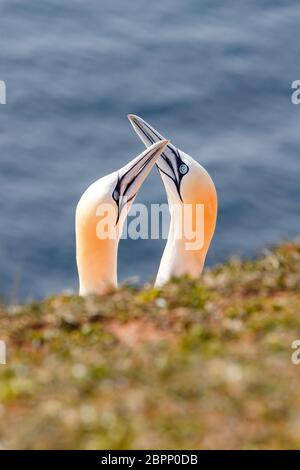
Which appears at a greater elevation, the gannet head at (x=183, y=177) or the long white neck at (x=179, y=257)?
the gannet head at (x=183, y=177)

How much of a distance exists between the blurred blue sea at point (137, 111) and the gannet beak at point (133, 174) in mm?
5347

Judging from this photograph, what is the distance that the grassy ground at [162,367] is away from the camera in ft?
26.3

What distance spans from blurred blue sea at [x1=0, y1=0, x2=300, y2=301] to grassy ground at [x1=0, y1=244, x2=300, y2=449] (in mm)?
11002

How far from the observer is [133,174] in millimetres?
16125

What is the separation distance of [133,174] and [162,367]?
758 cm

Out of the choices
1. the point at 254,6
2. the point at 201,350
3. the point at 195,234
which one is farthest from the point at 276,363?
the point at 254,6

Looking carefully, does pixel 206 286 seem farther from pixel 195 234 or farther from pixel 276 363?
pixel 195 234
